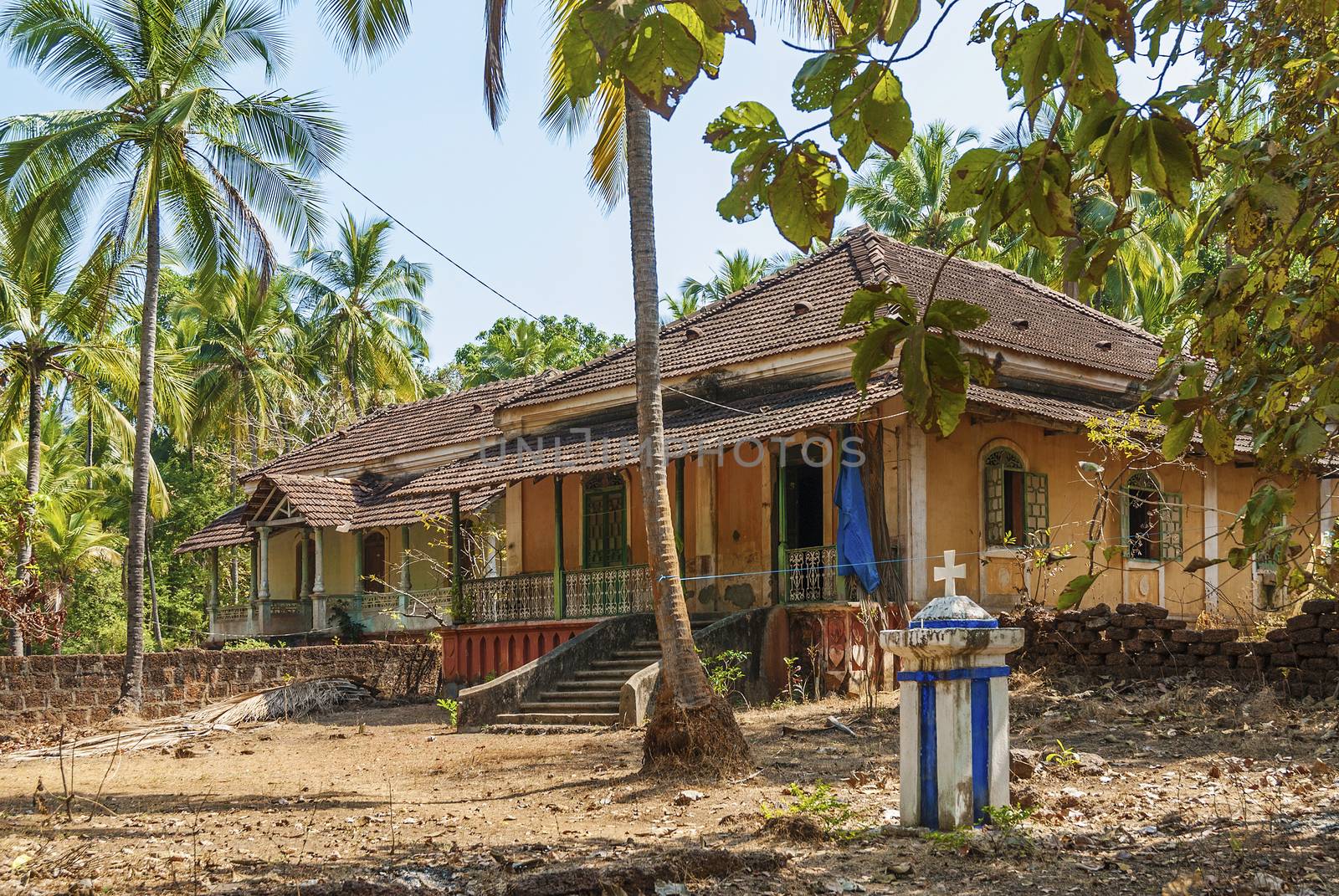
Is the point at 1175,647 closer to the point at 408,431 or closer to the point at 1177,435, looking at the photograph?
the point at 1177,435

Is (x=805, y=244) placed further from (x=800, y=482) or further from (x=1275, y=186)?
(x=800, y=482)

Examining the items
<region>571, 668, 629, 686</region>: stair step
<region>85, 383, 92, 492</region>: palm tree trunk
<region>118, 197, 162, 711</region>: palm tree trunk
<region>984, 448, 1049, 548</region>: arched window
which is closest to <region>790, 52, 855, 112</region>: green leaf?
<region>571, 668, 629, 686</region>: stair step

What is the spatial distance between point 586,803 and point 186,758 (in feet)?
20.2

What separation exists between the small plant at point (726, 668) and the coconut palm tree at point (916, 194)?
20323mm

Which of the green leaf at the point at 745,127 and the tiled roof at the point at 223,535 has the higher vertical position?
the green leaf at the point at 745,127

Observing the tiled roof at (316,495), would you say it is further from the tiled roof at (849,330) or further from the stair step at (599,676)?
the stair step at (599,676)

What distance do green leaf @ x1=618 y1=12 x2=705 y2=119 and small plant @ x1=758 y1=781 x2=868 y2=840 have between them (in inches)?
207

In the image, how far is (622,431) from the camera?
60.6ft

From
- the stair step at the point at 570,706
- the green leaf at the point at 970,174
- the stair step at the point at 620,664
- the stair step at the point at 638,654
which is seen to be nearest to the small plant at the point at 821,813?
Result: the green leaf at the point at 970,174

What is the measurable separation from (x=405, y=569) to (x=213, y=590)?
6.64m

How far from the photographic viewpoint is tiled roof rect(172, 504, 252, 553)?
28.3 metres

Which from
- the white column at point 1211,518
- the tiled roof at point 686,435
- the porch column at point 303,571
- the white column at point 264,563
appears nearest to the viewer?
the tiled roof at point 686,435

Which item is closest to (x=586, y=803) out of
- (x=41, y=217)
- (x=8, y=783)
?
(x=8, y=783)

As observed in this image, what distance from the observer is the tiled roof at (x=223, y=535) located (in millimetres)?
28331
